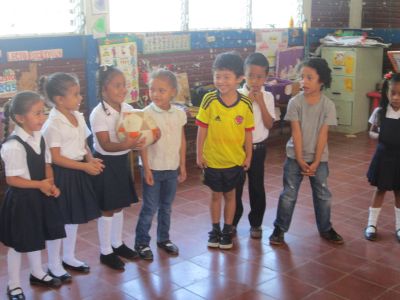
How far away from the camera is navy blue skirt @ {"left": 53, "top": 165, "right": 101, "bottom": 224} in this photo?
108 inches

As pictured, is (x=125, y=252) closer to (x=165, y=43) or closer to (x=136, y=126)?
(x=136, y=126)

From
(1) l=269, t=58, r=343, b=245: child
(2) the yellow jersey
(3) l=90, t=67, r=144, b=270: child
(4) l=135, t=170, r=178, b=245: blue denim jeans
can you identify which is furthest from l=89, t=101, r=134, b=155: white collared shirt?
(1) l=269, t=58, r=343, b=245: child

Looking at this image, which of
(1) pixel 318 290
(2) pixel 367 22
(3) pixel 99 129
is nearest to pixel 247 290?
(1) pixel 318 290

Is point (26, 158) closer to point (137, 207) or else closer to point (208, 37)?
point (137, 207)

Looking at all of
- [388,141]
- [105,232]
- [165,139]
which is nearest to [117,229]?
[105,232]

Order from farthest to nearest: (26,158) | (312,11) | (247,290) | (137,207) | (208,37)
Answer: (312,11)
(208,37)
(137,207)
(247,290)
(26,158)

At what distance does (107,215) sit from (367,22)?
5655mm

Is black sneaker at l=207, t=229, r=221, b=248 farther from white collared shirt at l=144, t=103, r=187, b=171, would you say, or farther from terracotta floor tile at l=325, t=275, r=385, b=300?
terracotta floor tile at l=325, t=275, r=385, b=300

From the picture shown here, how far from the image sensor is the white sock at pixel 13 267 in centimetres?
262

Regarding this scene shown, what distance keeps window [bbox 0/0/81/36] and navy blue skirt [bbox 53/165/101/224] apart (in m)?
1.94

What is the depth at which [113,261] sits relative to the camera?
3.02 metres

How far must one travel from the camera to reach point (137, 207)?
4109 mm

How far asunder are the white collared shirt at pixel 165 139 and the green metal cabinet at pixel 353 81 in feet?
13.8

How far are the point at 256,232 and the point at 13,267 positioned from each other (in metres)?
1.51
